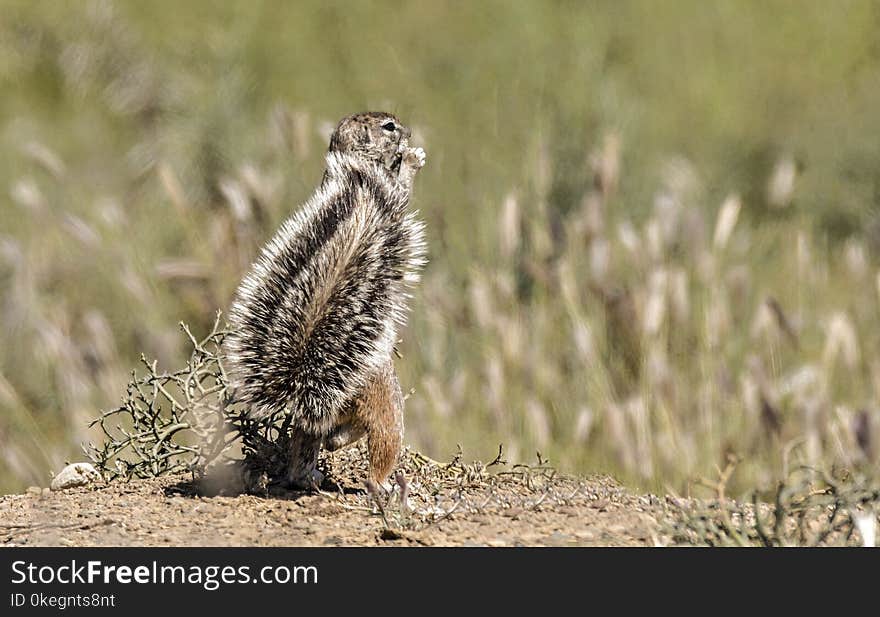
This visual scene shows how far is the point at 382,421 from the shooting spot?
5.08 metres

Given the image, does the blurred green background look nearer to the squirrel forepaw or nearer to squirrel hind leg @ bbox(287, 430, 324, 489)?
squirrel hind leg @ bbox(287, 430, 324, 489)

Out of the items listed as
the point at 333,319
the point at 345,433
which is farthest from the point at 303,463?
the point at 333,319

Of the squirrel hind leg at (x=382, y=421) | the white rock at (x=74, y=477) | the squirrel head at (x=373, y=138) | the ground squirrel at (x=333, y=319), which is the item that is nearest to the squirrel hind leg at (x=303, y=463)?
Answer: the ground squirrel at (x=333, y=319)

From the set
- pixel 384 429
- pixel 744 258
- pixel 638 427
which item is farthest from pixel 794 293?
pixel 384 429

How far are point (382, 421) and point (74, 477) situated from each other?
1.57 meters

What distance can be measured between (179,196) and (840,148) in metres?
7.16

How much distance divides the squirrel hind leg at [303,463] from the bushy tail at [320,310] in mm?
129

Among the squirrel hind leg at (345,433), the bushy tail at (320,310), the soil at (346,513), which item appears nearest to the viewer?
the soil at (346,513)

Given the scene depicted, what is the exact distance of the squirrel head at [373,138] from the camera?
219 inches

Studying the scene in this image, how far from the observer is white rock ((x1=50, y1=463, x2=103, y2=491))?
5.63 m

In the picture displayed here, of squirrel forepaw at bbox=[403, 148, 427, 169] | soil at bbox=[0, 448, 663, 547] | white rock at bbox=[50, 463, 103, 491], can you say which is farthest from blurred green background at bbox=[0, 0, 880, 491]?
squirrel forepaw at bbox=[403, 148, 427, 169]

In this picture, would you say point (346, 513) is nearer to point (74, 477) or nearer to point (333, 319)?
point (333, 319)

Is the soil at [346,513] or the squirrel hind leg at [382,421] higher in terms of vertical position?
the squirrel hind leg at [382,421]

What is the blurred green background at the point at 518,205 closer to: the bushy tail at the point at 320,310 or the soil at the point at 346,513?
the soil at the point at 346,513
